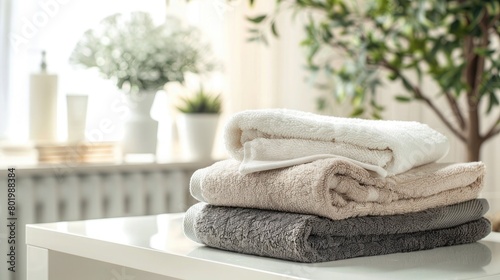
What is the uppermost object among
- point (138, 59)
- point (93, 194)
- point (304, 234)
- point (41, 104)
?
point (138, 59)

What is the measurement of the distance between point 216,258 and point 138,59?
1.48 m

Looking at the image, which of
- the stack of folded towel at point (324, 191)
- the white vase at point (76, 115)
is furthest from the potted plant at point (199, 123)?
the stack of folded towel at point (324, 191)

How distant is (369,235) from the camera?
0.79m

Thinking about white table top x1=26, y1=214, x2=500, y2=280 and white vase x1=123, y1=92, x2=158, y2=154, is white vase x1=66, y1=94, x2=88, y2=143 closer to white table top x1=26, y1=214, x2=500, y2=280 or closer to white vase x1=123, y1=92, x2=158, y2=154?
white vase x1=123, y1=92, x2=158, y2=154

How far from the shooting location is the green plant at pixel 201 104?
2342mm

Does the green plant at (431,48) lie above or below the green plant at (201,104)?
above

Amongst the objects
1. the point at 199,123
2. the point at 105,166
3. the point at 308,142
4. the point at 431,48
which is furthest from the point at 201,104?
the point at 308,142

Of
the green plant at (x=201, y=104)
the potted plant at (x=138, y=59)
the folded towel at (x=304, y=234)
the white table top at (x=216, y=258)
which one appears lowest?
the white table top at (x=216, y=258)

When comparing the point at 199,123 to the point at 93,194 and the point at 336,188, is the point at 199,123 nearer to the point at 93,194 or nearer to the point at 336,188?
the point at 93,194

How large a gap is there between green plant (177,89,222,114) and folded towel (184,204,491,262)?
1.49 m

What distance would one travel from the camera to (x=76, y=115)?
6.93ft

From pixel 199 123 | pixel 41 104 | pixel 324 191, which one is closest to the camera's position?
pixel 324 191

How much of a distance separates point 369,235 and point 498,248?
0.17 m

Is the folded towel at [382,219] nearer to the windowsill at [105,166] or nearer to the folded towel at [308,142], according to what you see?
the folded towel at [308,142]
